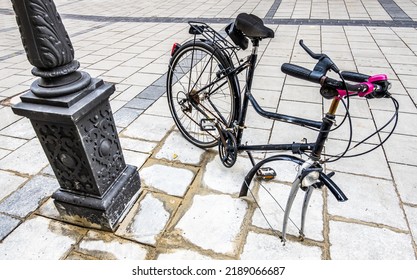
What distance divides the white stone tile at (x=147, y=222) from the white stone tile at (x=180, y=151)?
1.64ft

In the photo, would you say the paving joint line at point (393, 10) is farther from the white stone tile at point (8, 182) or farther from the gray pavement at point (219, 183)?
the white stone tile at point (8, 182)

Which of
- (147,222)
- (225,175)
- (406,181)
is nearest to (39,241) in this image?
(147,222)

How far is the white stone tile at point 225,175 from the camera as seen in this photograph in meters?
2.14

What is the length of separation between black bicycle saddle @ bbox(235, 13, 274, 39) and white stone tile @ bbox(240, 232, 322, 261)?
4.10 feet

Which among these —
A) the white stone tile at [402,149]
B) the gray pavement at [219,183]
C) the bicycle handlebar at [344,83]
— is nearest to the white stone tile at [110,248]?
the gray pavement at [219,183]

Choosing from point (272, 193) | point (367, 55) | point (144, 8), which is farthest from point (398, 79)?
point (144, 8)

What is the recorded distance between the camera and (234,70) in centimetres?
196

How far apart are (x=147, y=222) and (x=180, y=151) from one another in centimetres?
81

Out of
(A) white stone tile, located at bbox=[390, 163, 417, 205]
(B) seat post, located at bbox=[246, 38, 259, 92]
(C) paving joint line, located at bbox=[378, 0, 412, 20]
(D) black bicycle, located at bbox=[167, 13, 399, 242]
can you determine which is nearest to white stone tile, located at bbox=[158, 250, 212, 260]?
(D) black bicycle, located at bbox=[167, 13, 399, 242]

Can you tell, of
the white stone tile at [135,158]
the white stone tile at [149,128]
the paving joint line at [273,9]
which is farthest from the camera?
the paving joint line at [273,9]

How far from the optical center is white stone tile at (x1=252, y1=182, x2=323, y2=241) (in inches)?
70.9

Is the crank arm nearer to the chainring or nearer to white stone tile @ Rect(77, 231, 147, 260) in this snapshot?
the chainring

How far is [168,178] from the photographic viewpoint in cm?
224

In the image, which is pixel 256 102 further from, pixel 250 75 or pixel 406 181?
pixel 406 181
